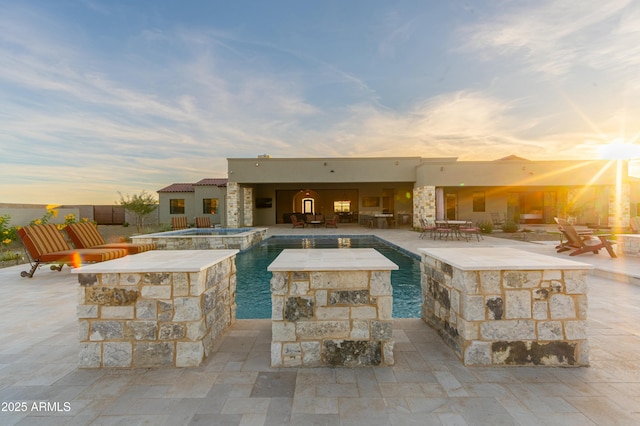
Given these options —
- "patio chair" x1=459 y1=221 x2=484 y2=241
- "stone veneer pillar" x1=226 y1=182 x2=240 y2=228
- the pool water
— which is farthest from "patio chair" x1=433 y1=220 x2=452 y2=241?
"stone veneer pillar" x1=226 y1=182 x2=240 y2=228

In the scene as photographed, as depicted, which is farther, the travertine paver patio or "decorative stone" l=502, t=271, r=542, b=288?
"decorative stone" l=502, t=271, r=542, b=288

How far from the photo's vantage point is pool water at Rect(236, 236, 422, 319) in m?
4.30

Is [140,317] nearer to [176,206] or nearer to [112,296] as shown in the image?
[112,296]

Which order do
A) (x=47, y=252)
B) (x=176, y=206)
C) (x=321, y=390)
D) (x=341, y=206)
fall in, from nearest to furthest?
1. (x=321, y=390)
2. (x=47, y=252)
3. (x=176, y=206)
4. (x=341, y=206)

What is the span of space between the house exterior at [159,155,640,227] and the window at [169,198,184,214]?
0.93ft

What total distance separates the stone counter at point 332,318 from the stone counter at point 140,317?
69 centimetres

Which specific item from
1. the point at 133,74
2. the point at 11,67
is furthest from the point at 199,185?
the point at 11,67

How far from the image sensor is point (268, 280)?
599cm

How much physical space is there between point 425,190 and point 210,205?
14.6 meters

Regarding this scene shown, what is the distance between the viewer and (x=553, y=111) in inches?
409

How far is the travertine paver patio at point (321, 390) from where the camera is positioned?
1.68 m

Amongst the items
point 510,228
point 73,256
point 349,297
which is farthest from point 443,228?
point 73,256

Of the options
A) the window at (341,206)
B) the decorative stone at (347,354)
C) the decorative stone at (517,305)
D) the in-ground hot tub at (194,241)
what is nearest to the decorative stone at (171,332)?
the decorative stone at (347,354)

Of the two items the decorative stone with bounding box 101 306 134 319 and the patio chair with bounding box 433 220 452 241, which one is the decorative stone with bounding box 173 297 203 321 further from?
the patio chair with bounding box 433 220 452 241
